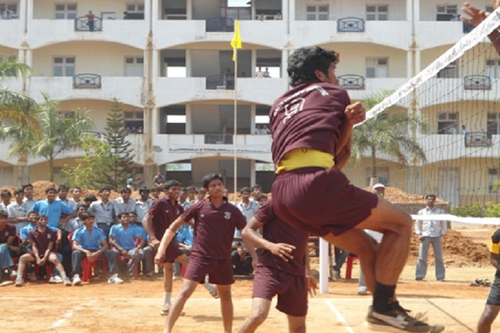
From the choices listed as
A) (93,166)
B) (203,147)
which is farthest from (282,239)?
(203,147)

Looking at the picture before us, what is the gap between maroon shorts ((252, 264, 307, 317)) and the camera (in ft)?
22.4

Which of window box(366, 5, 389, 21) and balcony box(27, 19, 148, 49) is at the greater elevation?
window box(366, 5, 389, 21)

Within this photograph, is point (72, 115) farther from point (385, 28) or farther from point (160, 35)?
point (385, 28)

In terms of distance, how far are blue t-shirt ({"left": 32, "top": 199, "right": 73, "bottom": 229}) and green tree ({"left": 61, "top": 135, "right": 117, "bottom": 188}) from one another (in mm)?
19631

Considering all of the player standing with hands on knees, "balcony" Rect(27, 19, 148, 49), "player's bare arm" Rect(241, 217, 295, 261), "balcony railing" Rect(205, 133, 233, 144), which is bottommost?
"player's bare arm" Rect(241, 217, 295, 261)

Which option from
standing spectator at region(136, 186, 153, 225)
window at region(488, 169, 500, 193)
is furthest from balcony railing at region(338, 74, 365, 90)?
standing spectator at region(136, 186, 153, 225)

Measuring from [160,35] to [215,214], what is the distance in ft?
108

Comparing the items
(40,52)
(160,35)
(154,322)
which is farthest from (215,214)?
(40,52)

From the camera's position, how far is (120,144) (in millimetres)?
38938

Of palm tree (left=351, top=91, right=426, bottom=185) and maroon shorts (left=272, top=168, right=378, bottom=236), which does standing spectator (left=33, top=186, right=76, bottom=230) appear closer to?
maroon shorts (left=272, top=168, right=378, bottom=236)

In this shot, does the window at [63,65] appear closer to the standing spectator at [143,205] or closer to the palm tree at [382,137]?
the palm tree at [382,137]

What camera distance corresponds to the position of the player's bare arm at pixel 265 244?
21.2ft

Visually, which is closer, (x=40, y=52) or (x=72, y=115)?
(x=72, y=115)

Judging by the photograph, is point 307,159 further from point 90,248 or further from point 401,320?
point 90,248
